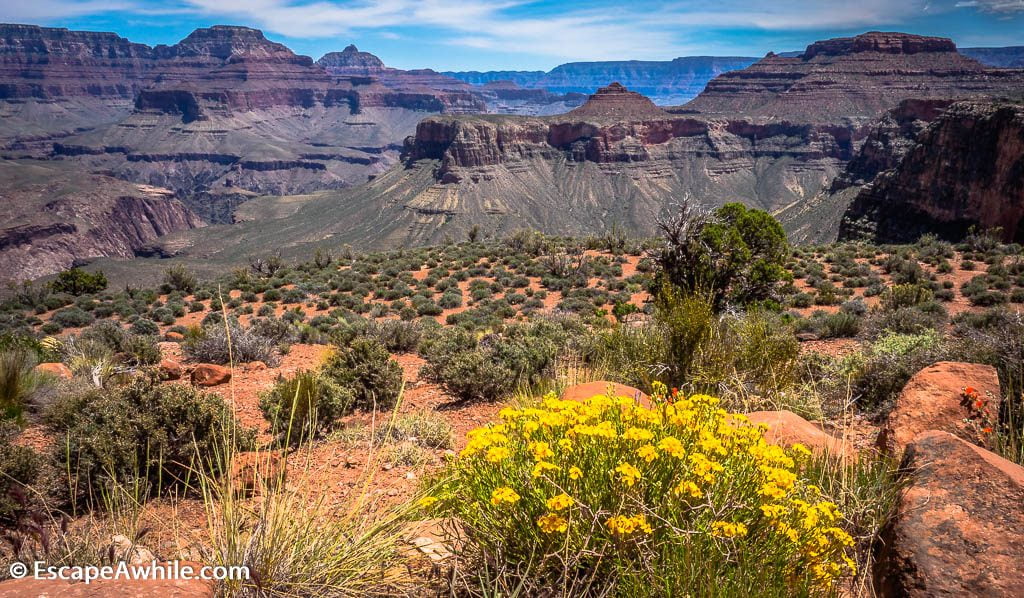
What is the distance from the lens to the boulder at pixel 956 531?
104 inches

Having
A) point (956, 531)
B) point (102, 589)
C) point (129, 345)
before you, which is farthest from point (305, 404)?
point (129, 345)

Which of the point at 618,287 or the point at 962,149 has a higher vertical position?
the point at 962,149

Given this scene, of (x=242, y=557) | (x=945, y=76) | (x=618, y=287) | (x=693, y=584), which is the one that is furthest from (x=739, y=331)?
(x=945, y=76)

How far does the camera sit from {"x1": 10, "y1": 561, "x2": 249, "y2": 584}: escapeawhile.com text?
8.04ft

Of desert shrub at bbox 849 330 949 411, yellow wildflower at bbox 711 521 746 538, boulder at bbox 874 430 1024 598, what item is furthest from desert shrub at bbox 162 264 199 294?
boulder at bbox 874 430 1024 598

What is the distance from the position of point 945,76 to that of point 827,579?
165641mm

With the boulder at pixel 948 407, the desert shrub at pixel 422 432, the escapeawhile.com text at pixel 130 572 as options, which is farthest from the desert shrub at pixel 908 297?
the escapeawhile.com text at pixel 130 572

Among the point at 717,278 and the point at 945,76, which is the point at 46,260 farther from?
the point at 945,76

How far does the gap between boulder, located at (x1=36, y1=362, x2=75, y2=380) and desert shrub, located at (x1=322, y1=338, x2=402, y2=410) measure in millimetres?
4107

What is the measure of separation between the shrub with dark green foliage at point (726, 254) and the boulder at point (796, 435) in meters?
8.02

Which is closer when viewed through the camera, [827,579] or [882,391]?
[827,579]

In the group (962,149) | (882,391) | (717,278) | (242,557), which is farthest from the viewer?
(962,149)

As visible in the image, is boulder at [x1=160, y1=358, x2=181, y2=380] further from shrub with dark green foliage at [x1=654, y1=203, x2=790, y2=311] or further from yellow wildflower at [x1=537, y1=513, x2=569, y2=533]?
shrub with dark green foliage at [x1=654, y1=203, x2=790, y2=311]

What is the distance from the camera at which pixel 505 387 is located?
8.17 meters
